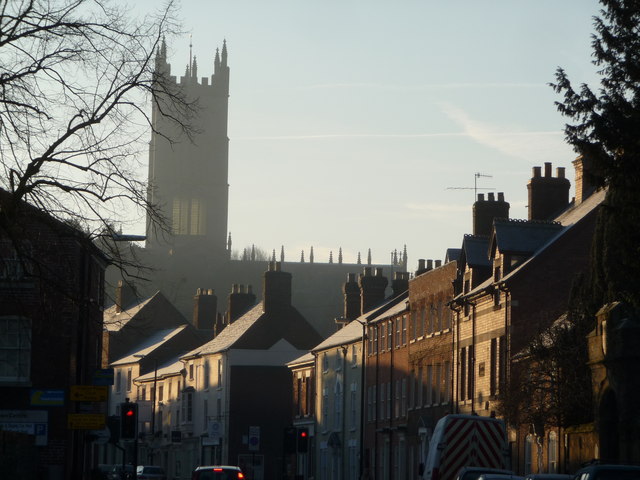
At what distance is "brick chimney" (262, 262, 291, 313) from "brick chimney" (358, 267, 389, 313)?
12.7 meters

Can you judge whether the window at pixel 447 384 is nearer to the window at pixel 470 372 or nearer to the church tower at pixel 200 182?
the window at pixel 470 372

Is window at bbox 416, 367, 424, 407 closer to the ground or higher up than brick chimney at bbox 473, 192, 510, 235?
closer to the ground

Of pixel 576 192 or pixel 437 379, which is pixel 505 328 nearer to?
pixel 576 192

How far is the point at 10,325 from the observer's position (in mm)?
42844

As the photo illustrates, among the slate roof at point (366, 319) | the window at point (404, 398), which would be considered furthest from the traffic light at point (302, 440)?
the slate roof at point (366, 319)

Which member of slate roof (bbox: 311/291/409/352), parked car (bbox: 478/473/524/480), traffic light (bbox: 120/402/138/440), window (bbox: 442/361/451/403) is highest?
slate roof (bbox: 311/291/409/352)

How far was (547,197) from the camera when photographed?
180 ft

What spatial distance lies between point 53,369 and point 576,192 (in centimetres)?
2124

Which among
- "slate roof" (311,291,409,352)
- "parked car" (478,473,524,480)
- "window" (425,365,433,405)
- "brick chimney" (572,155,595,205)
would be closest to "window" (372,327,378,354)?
"slate roof" (311,291,409,352)

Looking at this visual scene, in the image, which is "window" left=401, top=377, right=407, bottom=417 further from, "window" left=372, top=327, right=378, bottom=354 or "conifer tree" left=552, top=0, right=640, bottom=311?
"conifer tree" left=552, top=0, right=640, bottom=311

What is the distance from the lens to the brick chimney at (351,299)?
84.3 meters

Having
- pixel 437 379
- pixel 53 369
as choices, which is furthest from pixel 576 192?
pixel 53 369

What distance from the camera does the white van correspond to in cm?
3122

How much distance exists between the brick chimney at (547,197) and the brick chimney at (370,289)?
27107mm
